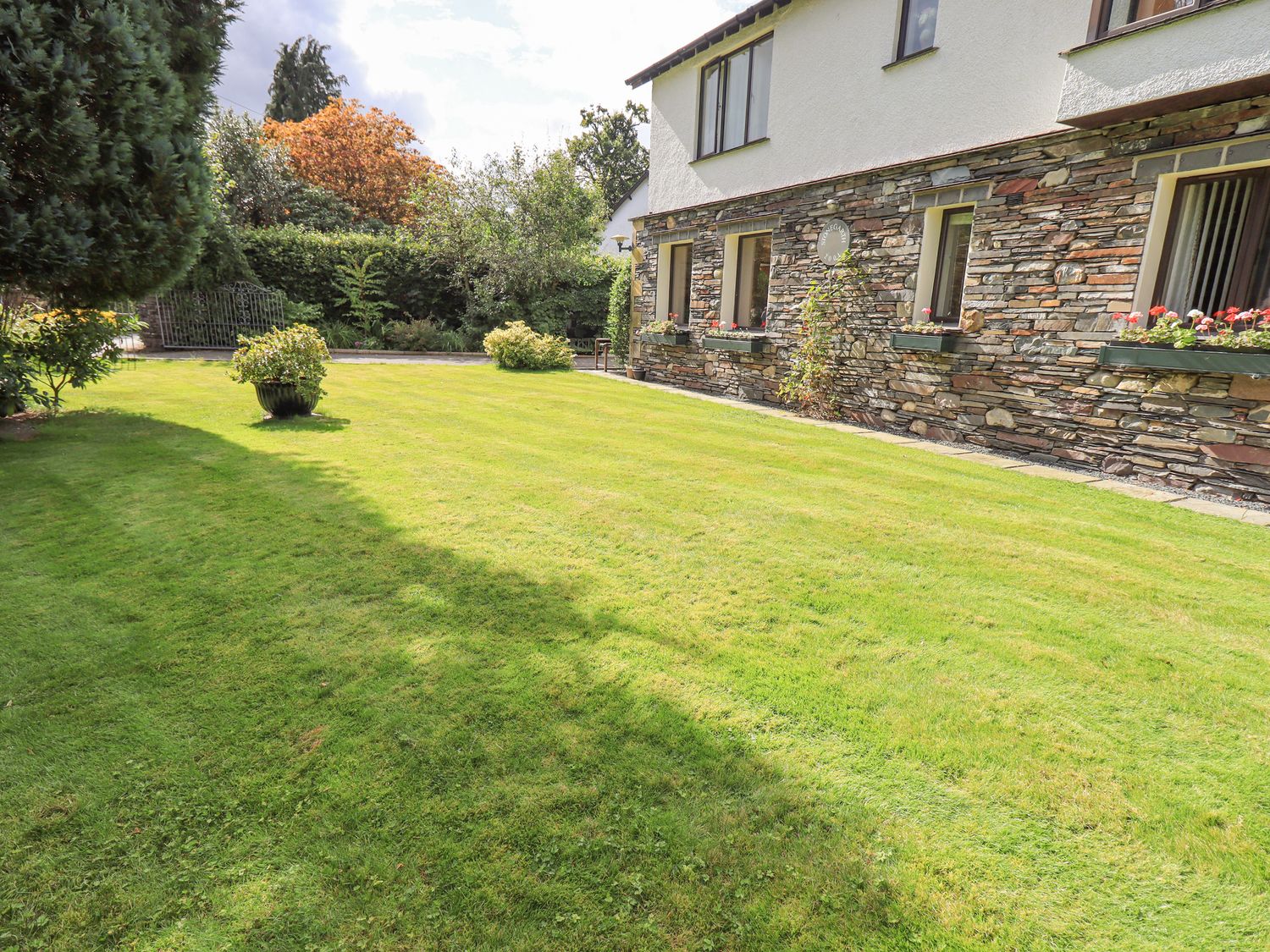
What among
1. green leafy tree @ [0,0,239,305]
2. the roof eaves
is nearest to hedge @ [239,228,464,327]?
the roof eaves

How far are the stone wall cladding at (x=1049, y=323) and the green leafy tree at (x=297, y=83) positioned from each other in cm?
3737

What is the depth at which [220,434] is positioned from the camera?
6949 mm

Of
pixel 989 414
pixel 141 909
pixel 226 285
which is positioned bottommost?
pixel 141 909

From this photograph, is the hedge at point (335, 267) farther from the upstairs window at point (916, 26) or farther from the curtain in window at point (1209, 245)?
Answer: the curtain in window at point (1209, 245)

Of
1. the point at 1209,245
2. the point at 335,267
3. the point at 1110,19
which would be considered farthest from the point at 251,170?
the point at 1209,245

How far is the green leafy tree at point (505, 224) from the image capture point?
63.1 feet

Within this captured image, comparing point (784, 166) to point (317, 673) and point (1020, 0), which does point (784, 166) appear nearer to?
point (1020, 0)

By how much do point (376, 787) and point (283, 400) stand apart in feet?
22.2

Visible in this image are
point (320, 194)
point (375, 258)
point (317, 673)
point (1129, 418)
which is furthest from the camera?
point (320, 194)

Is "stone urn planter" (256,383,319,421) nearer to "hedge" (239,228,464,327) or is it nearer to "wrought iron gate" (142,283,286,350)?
"wrought iron gate" (142,283,286,350)

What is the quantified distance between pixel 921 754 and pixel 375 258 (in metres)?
20.2

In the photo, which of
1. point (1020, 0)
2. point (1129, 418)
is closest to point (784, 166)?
point (1020, 0)

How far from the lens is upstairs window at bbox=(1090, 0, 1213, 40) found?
6.02 m

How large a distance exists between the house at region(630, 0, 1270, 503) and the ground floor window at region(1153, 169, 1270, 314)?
0.6 inches
